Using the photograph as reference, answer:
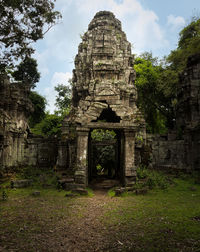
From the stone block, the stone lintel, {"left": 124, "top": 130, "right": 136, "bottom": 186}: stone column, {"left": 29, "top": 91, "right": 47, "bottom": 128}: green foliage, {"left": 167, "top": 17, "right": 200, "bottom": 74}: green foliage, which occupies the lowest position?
the stone block

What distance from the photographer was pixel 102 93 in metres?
10.3

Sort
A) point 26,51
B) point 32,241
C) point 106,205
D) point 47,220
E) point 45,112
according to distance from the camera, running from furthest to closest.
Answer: point 45,112 → point 26,51 → point 106,205 → point 47,220 → point 32,241

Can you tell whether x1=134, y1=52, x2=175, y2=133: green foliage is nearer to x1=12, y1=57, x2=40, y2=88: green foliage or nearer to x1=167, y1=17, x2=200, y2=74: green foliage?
x1=167, y1=17, x2=200, y2=74: green foliage

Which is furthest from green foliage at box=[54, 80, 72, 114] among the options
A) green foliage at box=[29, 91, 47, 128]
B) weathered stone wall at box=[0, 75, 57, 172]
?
weathered stone wall at box=[0, 75, 57, 172]

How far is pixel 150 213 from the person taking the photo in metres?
6.20

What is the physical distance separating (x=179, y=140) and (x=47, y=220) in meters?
13.0

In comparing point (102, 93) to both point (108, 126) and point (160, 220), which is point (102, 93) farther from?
point (160, 220)

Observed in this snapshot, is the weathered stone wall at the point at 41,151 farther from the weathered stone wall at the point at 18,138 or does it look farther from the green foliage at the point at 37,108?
the green foliage at the point at 37,108

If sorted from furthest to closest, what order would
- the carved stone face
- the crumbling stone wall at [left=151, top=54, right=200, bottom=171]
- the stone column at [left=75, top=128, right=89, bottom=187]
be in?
Result: the carved stone face → the crumbling stone wall at [left=151, top=54, right=200, bottom=171] → the stone column at [left=75, top=128, right=89, bottom=187]

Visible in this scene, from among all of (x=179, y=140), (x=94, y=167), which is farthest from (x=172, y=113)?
(x=94, y=167)

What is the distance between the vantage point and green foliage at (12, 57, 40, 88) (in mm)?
29753

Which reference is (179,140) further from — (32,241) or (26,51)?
(32,241)

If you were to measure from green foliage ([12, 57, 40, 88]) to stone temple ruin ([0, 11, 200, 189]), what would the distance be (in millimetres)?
14777

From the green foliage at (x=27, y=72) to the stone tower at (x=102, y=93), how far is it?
14.6m
